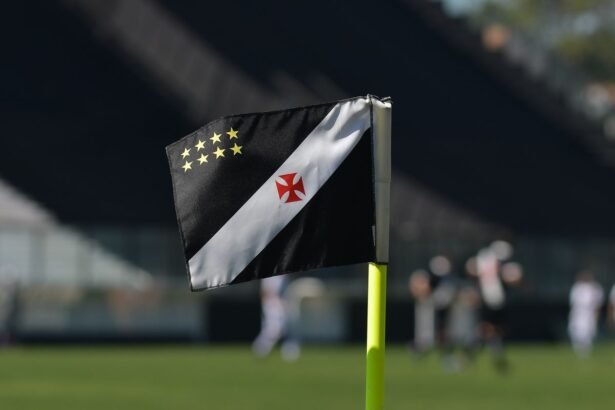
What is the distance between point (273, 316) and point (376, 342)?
34.1 metres

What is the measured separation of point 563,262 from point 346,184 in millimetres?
45018

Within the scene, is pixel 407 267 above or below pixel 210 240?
above

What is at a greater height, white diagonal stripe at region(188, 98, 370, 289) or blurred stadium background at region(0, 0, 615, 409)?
blurred stadium background at region(0, 0, 615, 409)

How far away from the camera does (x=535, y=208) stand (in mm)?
53656

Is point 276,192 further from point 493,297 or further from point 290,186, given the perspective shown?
point 493,297

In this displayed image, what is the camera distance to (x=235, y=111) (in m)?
53.4

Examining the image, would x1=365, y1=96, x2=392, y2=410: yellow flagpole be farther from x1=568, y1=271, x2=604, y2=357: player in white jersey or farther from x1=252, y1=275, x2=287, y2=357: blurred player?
x1=568, y1=271, x2=604, y2=357: player in white jersey

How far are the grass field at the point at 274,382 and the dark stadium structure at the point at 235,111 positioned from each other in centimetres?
850

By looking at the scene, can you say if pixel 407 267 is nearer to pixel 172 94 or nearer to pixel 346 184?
pixel 172 94

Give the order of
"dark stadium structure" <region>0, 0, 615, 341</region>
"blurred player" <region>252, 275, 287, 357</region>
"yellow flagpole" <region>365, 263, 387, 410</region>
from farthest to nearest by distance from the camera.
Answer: "dark stadium structure" <region>0, 0, 615, 341</region>, "blurred player" <region>252, 275, 287, 357</region>, "yellow flagpole" <region>365, 263, 387, 410</region>

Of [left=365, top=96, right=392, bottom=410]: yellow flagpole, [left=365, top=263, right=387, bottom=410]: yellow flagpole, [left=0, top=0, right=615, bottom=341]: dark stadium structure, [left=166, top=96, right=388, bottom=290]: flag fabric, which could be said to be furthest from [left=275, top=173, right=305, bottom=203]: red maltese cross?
[left=0, top=0, right=615, bottom=341]: dark stadium structure

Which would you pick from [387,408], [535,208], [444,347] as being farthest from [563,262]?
[387,408]

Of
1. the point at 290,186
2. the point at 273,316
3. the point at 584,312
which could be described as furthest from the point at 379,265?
the point at 584,312

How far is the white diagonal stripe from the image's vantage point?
9.71m
